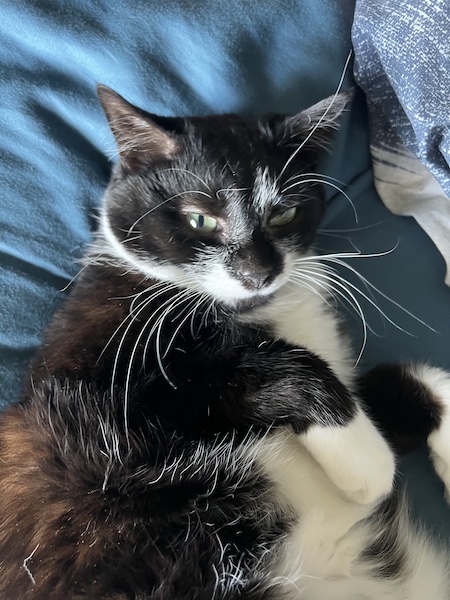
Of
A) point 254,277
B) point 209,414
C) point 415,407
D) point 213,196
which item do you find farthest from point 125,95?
point 415,407

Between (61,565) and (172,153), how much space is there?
27.7 inches

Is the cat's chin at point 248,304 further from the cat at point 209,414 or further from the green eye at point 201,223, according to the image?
the green eye at point 201,223

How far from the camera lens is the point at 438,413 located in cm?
117

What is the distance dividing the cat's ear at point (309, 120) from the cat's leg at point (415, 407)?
486mm

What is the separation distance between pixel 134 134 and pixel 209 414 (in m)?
0.51

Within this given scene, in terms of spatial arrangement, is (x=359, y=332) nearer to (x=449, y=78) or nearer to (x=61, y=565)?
(x=449, y=78)

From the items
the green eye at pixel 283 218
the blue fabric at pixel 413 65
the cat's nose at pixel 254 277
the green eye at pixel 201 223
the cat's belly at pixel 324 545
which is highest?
the blue fabric at pixel 413 65

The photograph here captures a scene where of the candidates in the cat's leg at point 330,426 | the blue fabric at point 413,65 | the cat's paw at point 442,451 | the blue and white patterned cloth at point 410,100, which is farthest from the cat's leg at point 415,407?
the blue fabric at point 413,65

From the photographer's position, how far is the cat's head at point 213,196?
3.59ft

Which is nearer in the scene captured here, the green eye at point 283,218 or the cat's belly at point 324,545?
the cat's belly at point 324,545

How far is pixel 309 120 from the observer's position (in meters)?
1.17

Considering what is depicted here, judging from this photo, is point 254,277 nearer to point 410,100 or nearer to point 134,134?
point 134,134

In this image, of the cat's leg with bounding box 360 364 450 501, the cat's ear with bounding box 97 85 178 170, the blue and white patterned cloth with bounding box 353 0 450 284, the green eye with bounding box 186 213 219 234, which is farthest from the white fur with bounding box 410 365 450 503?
the cat's ear with bounding box 97 85 178 170

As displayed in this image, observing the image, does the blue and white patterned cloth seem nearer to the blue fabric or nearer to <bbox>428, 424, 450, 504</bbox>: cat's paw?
the blue fabric
